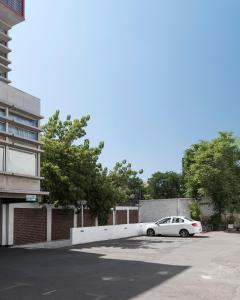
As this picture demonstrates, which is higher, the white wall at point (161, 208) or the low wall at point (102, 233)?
the white wall at point (161, 208)

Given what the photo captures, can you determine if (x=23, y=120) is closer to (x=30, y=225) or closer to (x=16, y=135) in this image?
(x=16, y=135)

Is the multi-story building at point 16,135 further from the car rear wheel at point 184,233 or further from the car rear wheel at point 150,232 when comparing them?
the car rear wheel at point 184,233

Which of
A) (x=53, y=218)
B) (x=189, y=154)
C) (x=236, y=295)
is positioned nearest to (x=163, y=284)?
(x=236, y=295)

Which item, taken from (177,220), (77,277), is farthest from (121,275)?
(177,220)

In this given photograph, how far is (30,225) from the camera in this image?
26344 mm

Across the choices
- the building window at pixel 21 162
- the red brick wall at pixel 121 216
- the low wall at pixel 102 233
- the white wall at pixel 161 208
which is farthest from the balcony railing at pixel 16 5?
the white wall at pixel 161 208

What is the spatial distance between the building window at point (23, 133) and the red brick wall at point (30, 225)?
197 inches

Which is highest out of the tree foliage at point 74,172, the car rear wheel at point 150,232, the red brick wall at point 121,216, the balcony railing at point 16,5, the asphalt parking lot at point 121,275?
the balcony railing at point 16,5

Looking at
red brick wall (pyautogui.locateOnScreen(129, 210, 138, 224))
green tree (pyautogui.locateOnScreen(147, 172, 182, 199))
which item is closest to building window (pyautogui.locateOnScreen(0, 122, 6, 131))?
red brick wall (pyautogui.locateOnScreen(129, 210, 138, 224))

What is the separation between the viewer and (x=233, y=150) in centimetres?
4103

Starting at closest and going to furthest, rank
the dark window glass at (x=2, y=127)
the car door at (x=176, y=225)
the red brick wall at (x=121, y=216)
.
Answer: the dark window glass at (x=2, y=127) → the car door at (x=176, y=225) → the red brick wall at (x=121, y=216)

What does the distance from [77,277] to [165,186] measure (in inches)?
2911

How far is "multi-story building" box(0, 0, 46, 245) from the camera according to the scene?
20.2 metres

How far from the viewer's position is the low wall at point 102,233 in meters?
26.2
